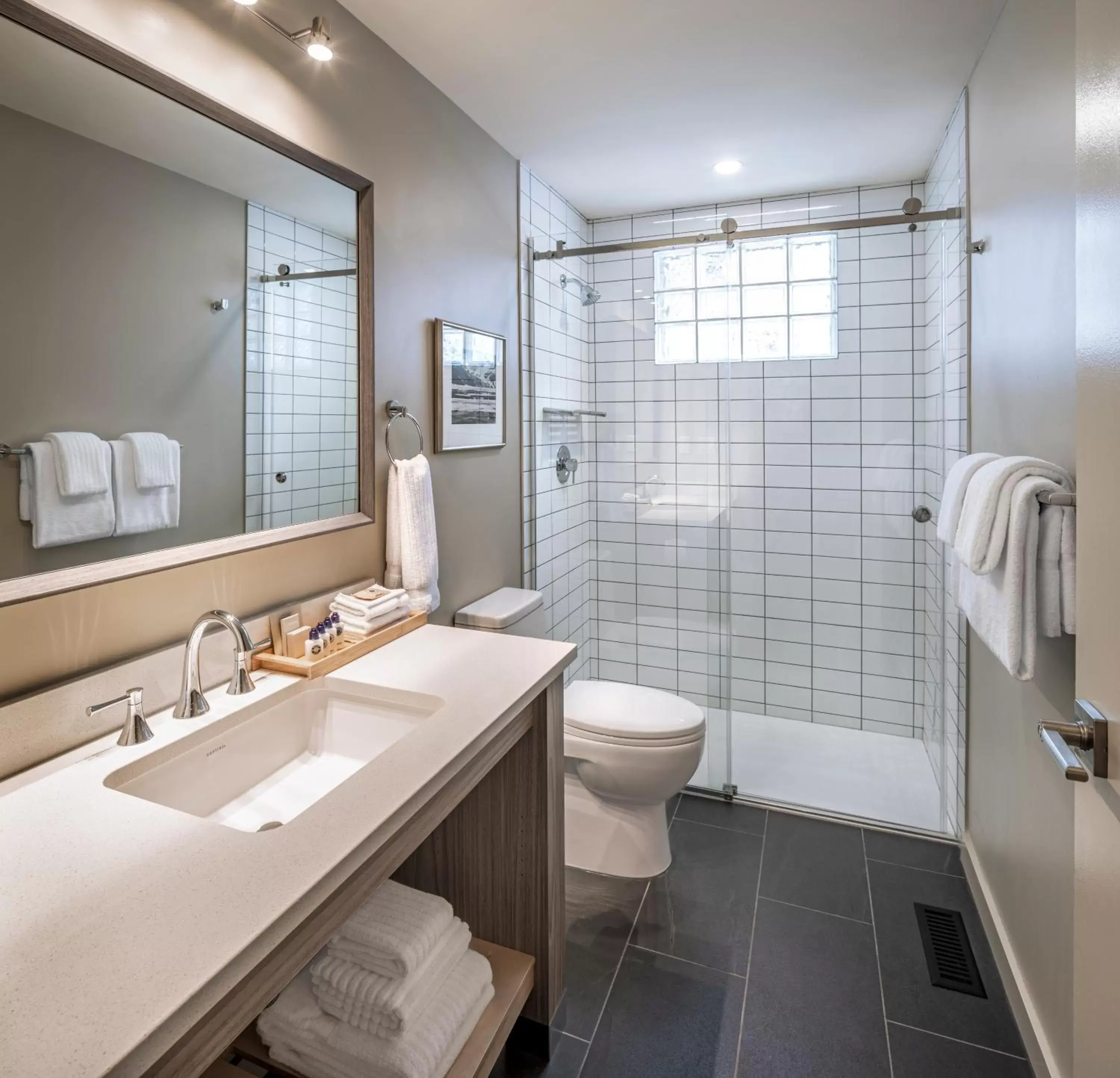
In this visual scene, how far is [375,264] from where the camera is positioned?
183 cm

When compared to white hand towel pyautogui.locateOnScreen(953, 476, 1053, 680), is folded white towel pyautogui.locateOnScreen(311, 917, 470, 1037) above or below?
below

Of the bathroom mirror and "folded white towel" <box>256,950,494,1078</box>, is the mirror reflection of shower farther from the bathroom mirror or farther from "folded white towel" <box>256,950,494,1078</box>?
"folded white towel" <box>256,950,494,1078</box>

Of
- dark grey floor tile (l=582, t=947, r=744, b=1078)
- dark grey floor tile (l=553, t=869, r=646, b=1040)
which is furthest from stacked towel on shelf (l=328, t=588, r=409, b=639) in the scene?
dark grey floor tile (l=582, t=947, r=744, b=1078)

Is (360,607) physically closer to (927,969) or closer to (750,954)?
(750,954)

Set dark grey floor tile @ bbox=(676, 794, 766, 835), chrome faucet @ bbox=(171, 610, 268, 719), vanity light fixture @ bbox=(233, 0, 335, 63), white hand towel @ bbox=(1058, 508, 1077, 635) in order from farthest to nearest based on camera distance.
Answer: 1. dark grey floor tile @ bbox=(676, 794, 766, 835)
2. vanity light fixture @ bbox=(233, 0, 335, 63)
3. white hand towel @ bbox=(1058, 508, 1077, 635)
4. chrome faucet @ bbox=(171, 610, 268, 719)

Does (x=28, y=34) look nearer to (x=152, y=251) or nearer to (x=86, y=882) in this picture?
(x=152, y=251)

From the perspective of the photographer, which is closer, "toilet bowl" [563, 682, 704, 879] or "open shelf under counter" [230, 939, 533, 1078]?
"open shelf under counter" [230, 939, 533, 1078]

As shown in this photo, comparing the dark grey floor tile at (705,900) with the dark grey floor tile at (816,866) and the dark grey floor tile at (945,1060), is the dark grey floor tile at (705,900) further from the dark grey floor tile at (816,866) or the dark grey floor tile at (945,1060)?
the dark grey floor tile at (945,1060)

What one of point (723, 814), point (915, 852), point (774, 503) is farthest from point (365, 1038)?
point (774, 503)

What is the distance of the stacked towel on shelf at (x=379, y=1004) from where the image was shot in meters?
1.21

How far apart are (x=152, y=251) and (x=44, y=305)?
240 mm

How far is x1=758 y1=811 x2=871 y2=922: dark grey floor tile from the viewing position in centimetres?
205

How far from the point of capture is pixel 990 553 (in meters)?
1.38

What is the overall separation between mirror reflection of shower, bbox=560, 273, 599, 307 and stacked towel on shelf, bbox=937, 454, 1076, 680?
1798mm
